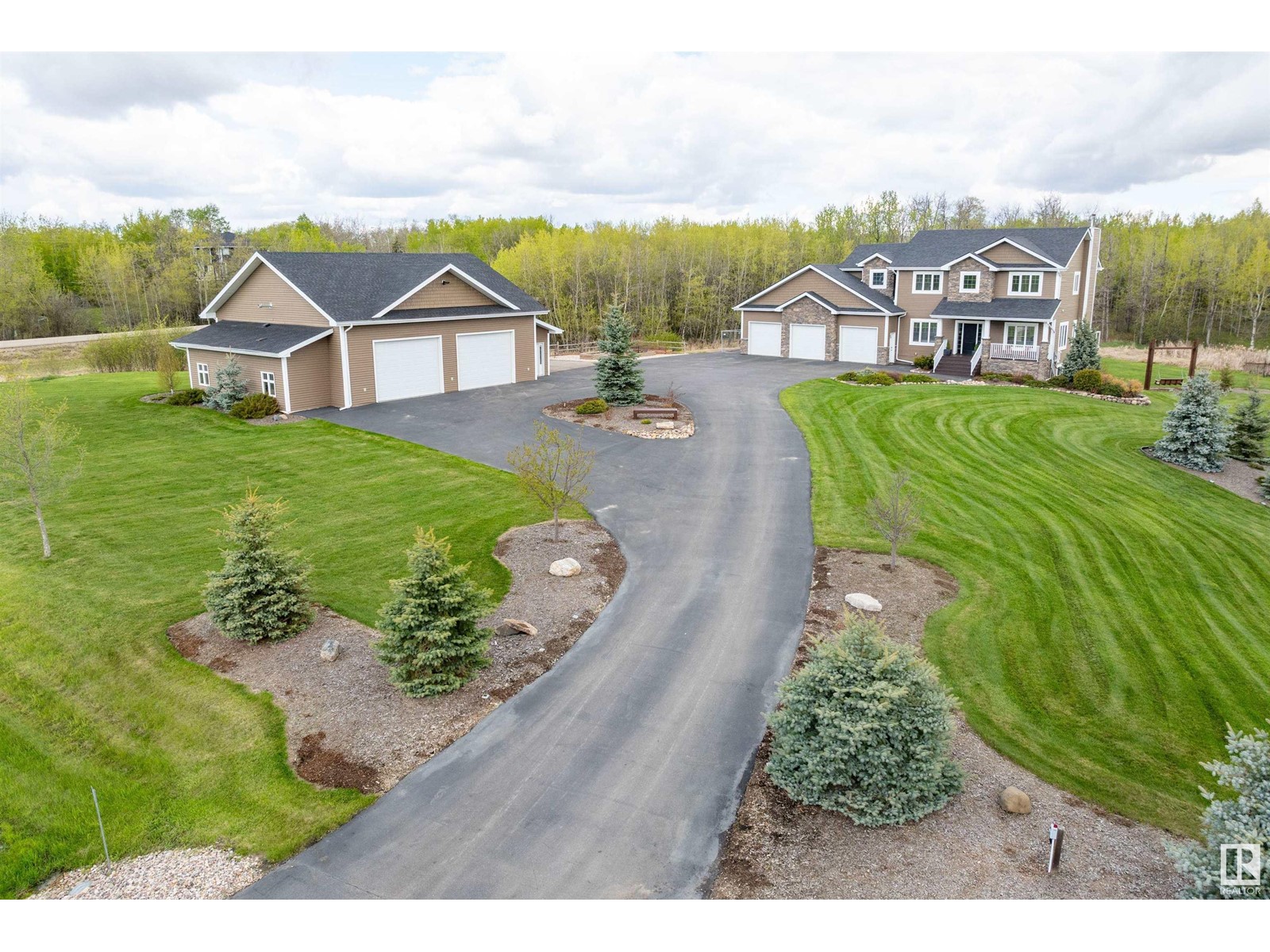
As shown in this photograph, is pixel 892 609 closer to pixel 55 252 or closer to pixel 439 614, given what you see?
pixel 439 614

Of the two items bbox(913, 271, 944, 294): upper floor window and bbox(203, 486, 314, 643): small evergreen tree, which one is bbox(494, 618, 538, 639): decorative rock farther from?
bbox(913, 271, 944, 294): upper floor window

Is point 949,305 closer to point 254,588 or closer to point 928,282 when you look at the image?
point 928,282

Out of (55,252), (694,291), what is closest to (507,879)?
(694,291)

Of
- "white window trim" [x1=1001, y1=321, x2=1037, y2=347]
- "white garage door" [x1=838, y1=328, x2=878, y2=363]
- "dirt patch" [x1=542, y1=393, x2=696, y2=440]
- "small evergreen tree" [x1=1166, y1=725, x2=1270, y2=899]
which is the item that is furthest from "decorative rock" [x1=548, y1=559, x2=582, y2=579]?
"white window trim" [x1=1001, y1=321, x2=1037, y2=347]

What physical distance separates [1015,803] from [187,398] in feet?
101

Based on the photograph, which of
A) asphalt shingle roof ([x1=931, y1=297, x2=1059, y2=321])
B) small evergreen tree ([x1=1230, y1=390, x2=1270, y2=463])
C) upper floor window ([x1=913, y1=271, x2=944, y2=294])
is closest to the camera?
small evergreen tree ([x1=1230, y1=390, x2=1270, y2=463])

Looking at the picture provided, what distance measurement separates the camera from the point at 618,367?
29.2 metres

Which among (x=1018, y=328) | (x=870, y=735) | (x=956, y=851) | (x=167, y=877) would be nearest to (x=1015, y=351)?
(x=1018, y=328)

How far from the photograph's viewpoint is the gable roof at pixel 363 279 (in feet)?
97.4

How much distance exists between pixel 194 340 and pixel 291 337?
6.19m

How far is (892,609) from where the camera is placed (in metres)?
13.9

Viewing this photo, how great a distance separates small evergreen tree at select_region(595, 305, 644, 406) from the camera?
2894 cm

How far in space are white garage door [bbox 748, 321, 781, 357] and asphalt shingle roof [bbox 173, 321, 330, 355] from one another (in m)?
24.2

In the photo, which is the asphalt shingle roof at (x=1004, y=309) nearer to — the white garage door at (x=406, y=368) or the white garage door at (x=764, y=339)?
the white garage door at (x=764, y=339)
